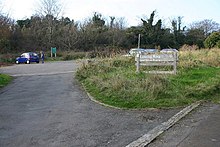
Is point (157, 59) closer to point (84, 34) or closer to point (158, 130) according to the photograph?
point (158, 130)

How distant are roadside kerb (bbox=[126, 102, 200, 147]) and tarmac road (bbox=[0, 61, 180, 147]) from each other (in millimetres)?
206

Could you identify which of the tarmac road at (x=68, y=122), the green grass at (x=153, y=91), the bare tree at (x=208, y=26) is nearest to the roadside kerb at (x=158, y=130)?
the tarmac road at (x=68, y=122)

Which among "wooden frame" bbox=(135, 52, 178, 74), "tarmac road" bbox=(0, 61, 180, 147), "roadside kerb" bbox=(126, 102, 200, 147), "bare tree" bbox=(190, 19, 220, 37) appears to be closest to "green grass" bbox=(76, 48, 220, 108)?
"tarmac road" bbox=(0, 61, 180, 147)

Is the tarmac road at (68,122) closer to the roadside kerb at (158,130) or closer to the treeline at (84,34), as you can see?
the roadside kerb at (158,130)

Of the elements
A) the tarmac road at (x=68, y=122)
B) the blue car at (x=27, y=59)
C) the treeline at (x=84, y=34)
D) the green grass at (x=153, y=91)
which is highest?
the treeline at (x=84, y=34)

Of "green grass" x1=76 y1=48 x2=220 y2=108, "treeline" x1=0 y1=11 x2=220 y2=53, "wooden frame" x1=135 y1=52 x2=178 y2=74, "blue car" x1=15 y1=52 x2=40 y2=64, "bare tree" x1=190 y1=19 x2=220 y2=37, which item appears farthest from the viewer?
"bare tree" x1=190 y1=19 x2=220 y2=37

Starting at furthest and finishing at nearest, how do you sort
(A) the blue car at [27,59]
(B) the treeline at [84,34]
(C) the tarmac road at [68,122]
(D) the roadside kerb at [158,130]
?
1. (B) the treeline at [84,34]
2. (A) the blue car at [27,59]
3. (C) the tarmac road at [68,122]
4. (D) the roadside kerb at [158,130]

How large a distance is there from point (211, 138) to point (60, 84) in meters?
10.9

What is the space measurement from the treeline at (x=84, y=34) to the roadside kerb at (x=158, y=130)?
31766 mm

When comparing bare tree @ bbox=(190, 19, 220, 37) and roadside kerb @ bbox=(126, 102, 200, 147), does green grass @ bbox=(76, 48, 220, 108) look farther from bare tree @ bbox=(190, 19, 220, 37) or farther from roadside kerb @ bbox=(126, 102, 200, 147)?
bare tree @ bbox=(190, 19, 220, 37)

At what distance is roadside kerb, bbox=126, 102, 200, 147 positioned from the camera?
6.09m

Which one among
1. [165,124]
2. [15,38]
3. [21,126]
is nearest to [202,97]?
[165,124]

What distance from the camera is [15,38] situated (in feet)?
146

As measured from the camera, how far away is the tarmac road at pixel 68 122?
6.53m
